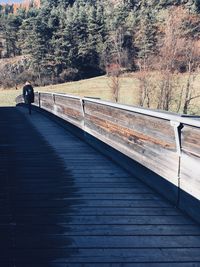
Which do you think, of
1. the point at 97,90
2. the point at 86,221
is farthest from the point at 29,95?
the point at 97,90

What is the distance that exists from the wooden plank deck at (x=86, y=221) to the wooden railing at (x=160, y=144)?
228 mm

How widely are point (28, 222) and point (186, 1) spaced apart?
8251cm

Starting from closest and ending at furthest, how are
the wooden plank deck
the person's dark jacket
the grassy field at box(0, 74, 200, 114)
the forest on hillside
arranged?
the wooden plank deck < the person's dark jacket < the grassy field at box(0, 74, 200, 114) < the forest on hillside

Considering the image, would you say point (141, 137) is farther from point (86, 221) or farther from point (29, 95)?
point (29, 95)

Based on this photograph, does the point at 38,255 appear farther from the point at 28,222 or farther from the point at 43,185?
the point at 43,185

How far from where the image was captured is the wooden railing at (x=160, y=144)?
4.91 meters

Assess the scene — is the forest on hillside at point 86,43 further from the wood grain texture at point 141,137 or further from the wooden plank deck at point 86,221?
the wooden plank deck at point 86,221

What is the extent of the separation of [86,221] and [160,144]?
1713mm

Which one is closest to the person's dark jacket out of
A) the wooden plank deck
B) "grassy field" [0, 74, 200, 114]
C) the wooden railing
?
the wooden railing

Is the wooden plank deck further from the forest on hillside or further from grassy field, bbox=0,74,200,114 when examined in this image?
the forest on hillside

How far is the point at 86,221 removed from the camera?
4930mm

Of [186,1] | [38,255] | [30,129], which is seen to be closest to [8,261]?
[38,255]

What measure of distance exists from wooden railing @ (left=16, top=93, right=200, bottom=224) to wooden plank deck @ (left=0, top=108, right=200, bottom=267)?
228mm

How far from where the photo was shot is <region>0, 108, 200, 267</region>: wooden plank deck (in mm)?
3973
